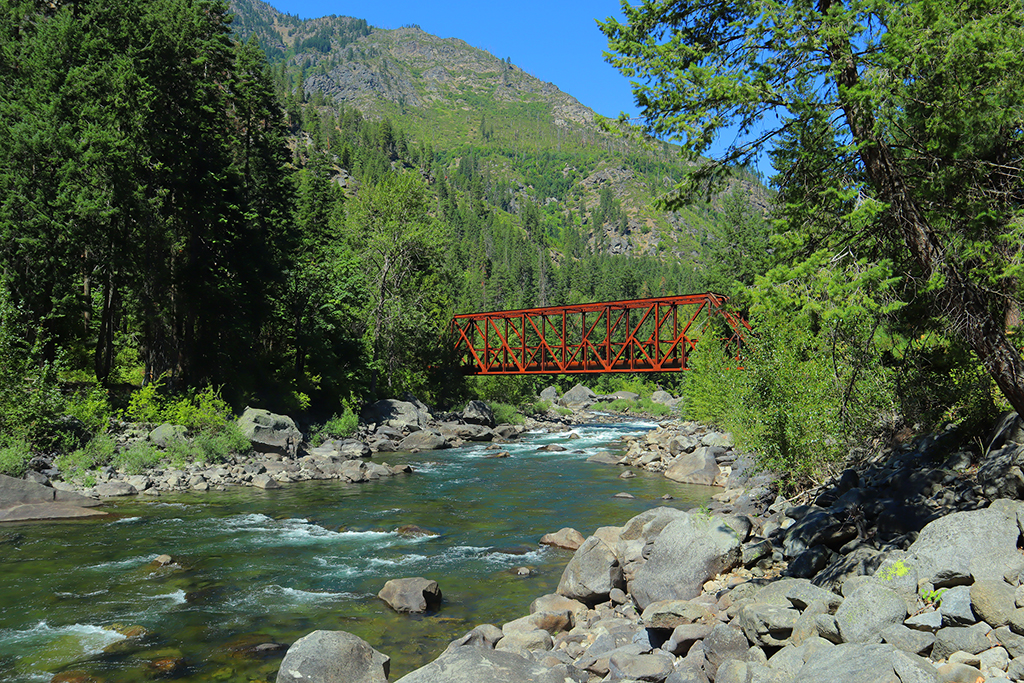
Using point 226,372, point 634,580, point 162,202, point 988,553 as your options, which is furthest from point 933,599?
point 226,372

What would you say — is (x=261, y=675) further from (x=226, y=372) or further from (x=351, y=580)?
(x=226, y=372)

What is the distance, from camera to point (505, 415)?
51781mm

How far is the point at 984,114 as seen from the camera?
7906mm

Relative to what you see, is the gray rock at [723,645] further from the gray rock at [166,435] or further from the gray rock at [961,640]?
the gray rock at [166,435]

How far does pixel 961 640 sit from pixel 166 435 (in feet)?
85.5

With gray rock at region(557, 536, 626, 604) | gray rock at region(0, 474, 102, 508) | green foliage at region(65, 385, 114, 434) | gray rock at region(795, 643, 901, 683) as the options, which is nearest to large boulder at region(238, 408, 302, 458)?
green foliage at region(65, 385, 114, 434)

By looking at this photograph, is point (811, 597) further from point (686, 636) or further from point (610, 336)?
point (610, 336)

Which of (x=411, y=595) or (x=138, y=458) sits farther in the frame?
(x=138, y=458)

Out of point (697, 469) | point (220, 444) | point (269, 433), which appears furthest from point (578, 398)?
point (220, 444)

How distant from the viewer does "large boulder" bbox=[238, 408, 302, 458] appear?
28047 millimetres

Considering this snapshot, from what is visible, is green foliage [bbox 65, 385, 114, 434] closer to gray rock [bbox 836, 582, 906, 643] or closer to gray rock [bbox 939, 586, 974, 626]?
gray rock [bbox 836, 582, 906, 643]

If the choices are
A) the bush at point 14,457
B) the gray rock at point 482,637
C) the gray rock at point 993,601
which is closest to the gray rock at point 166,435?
the bush at point 14,457

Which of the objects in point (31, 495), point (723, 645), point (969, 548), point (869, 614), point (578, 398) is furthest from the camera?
point (578, 398)

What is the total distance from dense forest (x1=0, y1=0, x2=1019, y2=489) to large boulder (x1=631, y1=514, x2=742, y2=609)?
3.15 meters
